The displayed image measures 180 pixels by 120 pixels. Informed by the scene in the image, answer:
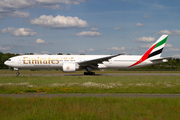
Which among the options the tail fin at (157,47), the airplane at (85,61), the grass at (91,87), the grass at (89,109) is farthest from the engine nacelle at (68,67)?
the grass at (89,109)

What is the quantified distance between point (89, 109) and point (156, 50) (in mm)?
31134

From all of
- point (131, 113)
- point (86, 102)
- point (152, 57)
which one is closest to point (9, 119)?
point (86, 102)

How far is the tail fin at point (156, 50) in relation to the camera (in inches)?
1449

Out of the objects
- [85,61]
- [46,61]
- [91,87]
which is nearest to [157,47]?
[85,61]

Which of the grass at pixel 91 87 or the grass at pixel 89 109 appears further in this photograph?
the grass at pixel 91 87

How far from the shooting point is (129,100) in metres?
11.0

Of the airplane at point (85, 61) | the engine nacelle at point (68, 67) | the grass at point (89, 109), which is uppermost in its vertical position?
the airplane at point (85, 61)

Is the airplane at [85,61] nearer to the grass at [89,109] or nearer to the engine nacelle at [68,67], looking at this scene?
the engine nacelle at [68,67]

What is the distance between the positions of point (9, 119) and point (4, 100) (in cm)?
354

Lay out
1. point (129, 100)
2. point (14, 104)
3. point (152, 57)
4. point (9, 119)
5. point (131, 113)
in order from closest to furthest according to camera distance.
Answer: point (9, 119) < point (131, 113) < point (14, 104) < point (129, 100) < point (152, 57)

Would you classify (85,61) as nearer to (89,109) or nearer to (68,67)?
(68,67)

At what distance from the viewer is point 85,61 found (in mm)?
32281

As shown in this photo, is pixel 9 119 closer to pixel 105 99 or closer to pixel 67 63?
pixel 105 99

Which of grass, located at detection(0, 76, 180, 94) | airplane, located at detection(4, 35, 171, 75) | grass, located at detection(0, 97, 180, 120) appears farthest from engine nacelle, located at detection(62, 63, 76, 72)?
grass, located at detection(0, 97, 180, 120)
